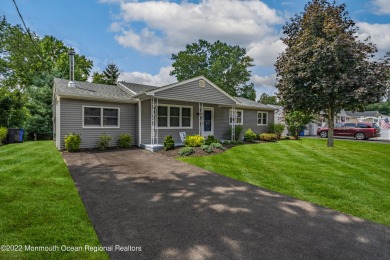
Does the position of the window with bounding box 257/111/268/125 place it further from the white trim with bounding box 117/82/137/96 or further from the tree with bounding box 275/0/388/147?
the white trim with bounding box 117/82/137/96

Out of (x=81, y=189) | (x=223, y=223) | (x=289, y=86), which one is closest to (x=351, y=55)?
(x=289, y=86)

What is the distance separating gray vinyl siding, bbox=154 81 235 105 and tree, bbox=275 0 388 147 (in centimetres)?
409

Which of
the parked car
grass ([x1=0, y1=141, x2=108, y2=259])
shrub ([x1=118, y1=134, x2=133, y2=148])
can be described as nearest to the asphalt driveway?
grass ([x1=0, y1=141, x2=108, y2=259])

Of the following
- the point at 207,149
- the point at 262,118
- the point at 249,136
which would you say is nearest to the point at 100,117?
the point at 207,149

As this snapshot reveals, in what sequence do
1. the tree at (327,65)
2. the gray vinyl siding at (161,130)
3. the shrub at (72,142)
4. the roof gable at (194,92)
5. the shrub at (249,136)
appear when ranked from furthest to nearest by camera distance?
the shrub at (249,136)
the gray vinyl siding at (161,130)
the roof gable at (194,92)
the tree at (327,65)
the shrub at (72,142)

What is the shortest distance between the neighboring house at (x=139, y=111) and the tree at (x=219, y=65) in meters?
23.2

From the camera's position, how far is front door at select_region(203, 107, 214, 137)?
50.1ft

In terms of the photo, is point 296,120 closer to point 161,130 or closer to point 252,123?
point 252,123

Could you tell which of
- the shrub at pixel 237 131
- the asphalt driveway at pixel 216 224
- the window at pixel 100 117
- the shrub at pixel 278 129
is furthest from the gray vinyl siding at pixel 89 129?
the shrub at pixel 278 129

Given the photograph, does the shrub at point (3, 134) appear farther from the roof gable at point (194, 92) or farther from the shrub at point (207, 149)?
the shrub at point (207, 149)

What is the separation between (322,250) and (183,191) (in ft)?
10.0

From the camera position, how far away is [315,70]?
37.9 feet

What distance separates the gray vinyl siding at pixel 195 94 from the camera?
38.9 feet

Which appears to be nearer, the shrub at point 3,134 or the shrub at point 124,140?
the shrub at point 124,140
